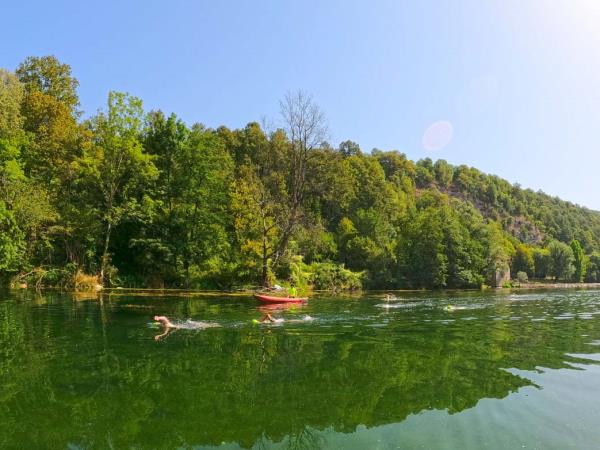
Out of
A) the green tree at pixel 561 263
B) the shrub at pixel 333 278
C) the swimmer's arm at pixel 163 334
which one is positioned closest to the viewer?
the swimmer's arm at pixel 163 334

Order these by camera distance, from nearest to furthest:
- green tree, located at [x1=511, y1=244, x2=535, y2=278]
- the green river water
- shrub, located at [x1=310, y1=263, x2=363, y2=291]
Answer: the green river water, shrub, located at [x1=310, y1=263, x2=363, y2=291], green tree, located at [x1=511, y1=244, x2=535, y2=278]

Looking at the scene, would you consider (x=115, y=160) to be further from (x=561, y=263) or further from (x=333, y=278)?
(x=561, y=263)

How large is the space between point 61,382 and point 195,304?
55.6 feet

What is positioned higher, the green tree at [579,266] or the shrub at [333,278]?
the green tree at [579,266]

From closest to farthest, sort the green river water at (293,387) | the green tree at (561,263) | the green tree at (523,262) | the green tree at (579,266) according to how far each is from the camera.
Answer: the green river water at (293,387), the green tree at (523,262), the green tree at (561,263), the green tree at (579,266)

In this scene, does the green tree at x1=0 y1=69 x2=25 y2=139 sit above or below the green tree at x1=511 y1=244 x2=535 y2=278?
above

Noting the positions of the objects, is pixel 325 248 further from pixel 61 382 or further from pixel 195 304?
pixel 61 382

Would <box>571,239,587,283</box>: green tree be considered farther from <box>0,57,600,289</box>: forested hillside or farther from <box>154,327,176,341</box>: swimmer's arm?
<box>154,327,176,341</box>: swimmer's arm

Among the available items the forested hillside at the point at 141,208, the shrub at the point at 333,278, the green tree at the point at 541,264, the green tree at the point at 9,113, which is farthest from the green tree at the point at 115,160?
the green tree at the point at 541,264

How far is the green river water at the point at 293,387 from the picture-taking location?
6.86 meters

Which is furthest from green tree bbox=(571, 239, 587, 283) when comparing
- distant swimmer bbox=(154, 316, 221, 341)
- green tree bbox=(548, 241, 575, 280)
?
distant swimmer bbox=(154, 316, 221, 341)

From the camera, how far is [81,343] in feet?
44.9

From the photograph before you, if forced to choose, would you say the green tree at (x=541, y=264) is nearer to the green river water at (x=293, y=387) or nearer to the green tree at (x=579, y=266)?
the green tree at (x=579, y=266)

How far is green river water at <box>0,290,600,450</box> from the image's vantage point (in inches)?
270
